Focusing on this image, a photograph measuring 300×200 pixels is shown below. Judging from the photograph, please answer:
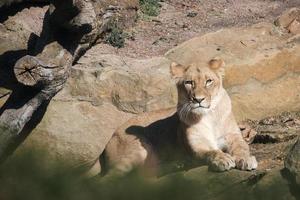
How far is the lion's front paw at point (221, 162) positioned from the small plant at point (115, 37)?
5.26m

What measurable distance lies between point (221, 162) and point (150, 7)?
690cm

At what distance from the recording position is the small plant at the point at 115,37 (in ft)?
40.4

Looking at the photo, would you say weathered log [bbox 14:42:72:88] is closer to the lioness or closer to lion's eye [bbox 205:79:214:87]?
the lioness

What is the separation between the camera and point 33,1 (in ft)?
38.4

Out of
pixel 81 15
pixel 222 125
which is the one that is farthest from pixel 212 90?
pixel 81 15

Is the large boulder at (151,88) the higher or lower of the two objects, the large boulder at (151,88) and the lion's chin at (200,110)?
the lower

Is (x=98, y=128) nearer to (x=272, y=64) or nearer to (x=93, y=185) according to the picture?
(x=272, y=64)

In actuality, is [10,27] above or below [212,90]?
below

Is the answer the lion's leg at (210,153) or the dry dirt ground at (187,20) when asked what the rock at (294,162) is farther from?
the dry dirt ground at (187,20)

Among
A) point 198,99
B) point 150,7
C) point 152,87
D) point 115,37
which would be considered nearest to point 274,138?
point 198,99

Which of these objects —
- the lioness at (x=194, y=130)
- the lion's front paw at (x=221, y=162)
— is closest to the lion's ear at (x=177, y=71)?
the lioness at (x=194, y=130)

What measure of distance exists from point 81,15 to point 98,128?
7.92 feet

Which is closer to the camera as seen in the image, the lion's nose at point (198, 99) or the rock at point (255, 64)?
the lion's nose at point (198, 99)

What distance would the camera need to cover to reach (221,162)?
→ 717 cm
